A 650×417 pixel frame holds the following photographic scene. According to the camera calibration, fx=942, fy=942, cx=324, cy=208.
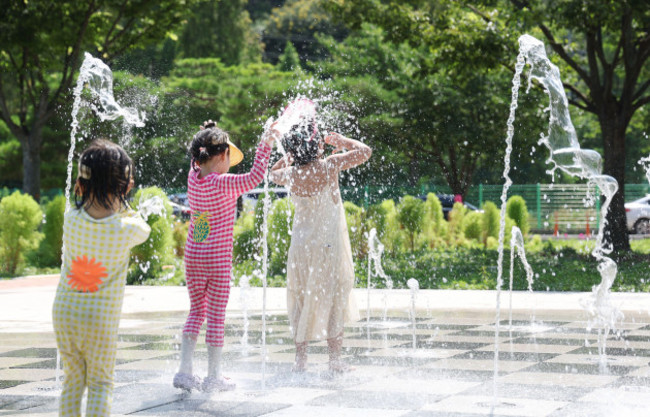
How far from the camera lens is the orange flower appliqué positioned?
3.79 metres

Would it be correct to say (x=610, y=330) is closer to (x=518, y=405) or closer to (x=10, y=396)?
(x=518, y=405)

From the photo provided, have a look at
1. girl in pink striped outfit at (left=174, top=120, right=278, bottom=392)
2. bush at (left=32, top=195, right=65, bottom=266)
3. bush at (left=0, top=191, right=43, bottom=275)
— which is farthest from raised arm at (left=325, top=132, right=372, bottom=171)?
bush at (left=32, top=195, right=65, bottom=266)

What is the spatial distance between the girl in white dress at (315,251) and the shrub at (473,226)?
1451 centimetres

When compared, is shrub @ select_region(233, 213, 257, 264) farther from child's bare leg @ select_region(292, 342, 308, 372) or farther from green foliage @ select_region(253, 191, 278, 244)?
child's bare leg @ select_region(292, 342, 308, 372)

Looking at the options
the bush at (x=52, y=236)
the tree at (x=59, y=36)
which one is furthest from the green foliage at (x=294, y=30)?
the bush at (x=52, y=236)

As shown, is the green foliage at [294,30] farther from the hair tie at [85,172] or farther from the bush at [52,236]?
the hair tie at [85,172]

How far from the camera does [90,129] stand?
80.9 feet

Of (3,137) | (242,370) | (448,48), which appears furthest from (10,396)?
(3,137)

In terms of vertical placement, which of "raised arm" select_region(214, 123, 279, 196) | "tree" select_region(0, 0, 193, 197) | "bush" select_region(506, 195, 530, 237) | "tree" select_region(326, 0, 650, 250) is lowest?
"raised arm" select_region(214, 123, 279, 196)

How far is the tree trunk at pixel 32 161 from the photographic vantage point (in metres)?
20.7

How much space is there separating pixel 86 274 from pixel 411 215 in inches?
580

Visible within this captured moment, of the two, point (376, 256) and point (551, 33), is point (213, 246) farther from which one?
point (551, 33)

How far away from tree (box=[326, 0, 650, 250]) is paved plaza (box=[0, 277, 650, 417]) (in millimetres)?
6138

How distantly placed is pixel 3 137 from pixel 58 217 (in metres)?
21.3
